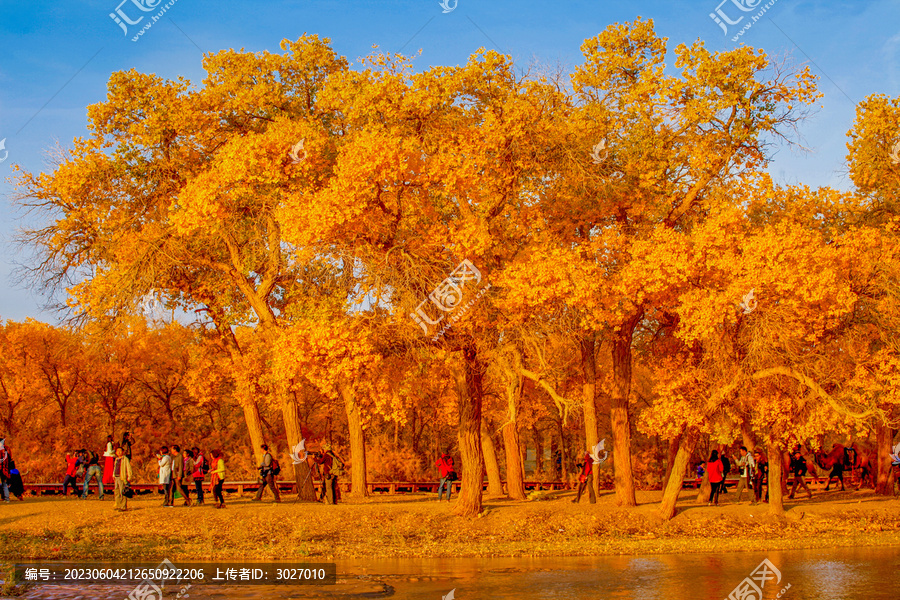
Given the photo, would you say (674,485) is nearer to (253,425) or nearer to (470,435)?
(470,435)

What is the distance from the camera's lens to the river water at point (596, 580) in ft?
40.0

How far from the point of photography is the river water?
12.2 m

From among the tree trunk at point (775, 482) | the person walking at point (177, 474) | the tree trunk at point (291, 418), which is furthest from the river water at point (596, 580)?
the tree trunk at point (291, 418)

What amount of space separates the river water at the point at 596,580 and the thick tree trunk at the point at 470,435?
481cm

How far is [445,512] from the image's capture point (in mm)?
21859

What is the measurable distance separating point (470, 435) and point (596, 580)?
8851 mm

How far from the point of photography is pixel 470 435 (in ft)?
73.8

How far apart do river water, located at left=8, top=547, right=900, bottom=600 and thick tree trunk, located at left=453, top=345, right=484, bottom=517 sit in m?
4.81

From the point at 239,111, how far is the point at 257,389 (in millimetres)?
9084

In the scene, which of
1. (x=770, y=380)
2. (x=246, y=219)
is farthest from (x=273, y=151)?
(x=770, y=380)

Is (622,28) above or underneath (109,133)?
above

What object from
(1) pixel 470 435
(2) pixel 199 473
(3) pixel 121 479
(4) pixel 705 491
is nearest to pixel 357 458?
(2) pixel 199 473

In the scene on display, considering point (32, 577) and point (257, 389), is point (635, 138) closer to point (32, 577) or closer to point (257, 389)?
point (257, 389)

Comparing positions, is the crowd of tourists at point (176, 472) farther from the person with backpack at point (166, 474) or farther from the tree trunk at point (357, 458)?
the tree trunk at point (357, 458)
